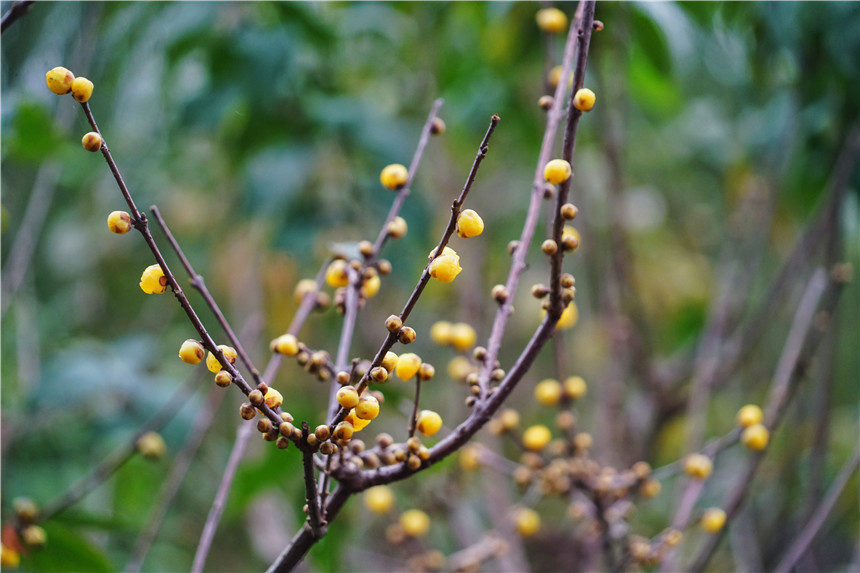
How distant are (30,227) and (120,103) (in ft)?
1.85

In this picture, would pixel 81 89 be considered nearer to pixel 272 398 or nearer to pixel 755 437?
pixel 272 398

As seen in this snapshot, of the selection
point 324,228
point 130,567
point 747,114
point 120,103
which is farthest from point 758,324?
point 120,103

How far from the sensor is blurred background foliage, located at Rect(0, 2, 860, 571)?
96 centimetres

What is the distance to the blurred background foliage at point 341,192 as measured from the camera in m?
0.96

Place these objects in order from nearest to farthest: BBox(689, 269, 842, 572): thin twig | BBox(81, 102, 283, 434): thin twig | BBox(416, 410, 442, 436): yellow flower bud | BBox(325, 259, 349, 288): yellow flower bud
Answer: BBox(81, 102, 283, 434): thin twig → BBox(416, 410, 442, 436): yellow flower bud → BBox(325, 259, 349, 288): yellow flower bud → BBox(689, 269, 842, 572): thin twig

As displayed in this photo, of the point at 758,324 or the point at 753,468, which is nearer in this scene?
the point at 753,468

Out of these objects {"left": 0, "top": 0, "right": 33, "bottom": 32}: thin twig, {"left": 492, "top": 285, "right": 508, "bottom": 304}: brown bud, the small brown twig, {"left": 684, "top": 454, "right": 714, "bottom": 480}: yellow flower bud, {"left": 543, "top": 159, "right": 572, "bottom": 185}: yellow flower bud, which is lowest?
{"left": 684, "top": 454, "right": 714, "bottom": 480}: yellow flower bud

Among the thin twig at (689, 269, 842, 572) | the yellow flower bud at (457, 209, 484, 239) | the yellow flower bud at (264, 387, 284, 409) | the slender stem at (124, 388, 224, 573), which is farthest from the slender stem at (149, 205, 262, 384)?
the thin twig at (689, 269, 842, 572)

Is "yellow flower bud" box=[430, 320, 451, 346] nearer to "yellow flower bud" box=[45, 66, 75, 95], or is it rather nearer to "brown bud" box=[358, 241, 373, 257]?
"brown bud" box=[358, 241, 373, 257]

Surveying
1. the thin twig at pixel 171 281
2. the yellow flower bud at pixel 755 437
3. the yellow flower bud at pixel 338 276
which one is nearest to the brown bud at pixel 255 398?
the thin twig at pixel 171 281

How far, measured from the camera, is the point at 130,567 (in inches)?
23.1

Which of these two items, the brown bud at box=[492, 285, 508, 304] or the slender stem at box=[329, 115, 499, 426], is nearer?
the slender stem at box=[329, 115, 499, 426]

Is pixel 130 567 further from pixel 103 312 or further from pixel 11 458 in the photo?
pixel 103 312

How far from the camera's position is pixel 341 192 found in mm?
1157
